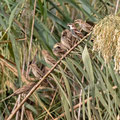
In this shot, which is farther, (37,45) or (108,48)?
(37,45)

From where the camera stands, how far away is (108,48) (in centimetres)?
169

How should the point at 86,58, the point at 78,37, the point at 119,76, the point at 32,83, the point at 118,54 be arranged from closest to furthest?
the point at 118,54, the point at 86,58, the point at 119,76, the point at 32,83, the point at 78,37

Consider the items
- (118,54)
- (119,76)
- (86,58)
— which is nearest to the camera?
(118,54)

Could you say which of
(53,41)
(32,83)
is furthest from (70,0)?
(32,83)

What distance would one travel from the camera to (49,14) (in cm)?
287

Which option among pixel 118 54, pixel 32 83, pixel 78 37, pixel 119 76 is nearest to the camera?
pixel 118 54

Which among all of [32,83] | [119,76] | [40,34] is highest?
[40,34]

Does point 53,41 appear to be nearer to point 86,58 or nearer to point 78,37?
point 78,37

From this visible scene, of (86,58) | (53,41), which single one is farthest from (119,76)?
(53,41)

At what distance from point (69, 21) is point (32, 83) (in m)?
0.62

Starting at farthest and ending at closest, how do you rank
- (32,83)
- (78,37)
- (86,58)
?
(78,37)
(32,83)
(86,58)

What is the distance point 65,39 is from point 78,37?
121 mm

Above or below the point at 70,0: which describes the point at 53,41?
below

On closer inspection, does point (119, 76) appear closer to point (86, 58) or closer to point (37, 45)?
point (86, 58)
